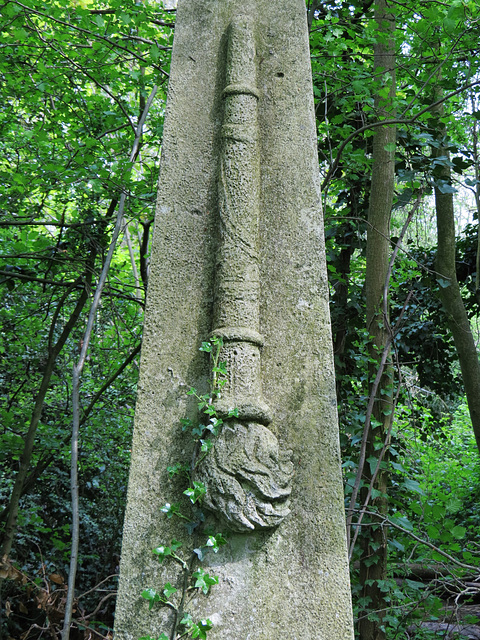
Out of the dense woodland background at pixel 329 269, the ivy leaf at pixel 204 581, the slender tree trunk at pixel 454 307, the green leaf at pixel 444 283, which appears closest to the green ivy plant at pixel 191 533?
the ivy leaf at pixel 204 581

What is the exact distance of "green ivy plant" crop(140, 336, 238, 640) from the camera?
4.94ft

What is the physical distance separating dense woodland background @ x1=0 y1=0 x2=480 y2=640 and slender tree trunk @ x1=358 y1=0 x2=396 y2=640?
13mm

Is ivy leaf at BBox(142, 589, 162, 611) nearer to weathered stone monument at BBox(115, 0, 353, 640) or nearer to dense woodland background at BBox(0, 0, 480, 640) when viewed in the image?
weathered stone monument at BBox(115, 0, 353, 640)

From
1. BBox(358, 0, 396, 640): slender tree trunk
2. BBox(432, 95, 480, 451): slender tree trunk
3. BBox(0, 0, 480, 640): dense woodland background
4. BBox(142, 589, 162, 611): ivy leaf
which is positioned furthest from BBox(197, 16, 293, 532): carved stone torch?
BBox(432, 95, 480, 451): slender tree trunk

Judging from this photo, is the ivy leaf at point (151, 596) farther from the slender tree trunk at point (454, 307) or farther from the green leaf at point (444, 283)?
the green leaf at point (444, 283)

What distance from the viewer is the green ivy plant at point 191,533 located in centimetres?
151

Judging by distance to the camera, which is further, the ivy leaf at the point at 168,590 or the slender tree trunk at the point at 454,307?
the slender tree trunk at the point at 454,307

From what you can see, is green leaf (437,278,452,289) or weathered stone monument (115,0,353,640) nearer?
weathered stone monument (115,0,353,640)

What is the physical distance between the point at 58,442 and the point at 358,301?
2.79 metres

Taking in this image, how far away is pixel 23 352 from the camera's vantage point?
18.0ft

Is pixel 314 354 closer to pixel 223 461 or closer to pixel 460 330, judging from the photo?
pixel 223 461

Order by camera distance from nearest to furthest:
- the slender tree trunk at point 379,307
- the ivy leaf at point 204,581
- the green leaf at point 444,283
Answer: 1. the ivy leaf at point 204,581
2. the slender tree trunk at point 379,307
3. the green leaf at point 444,283

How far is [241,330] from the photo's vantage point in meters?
1.70

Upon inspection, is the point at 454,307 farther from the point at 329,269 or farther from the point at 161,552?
the point at 161,552
